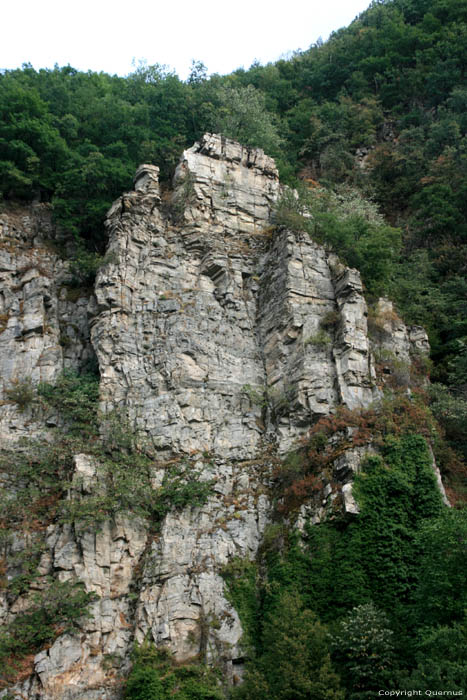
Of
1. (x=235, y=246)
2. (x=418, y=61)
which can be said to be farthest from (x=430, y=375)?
(x=418, y=61)

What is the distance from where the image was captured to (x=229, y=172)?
28.8m

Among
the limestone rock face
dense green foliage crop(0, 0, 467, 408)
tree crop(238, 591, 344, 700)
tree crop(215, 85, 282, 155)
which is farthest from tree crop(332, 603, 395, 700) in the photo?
tree crop(215, 85, 282, 155)

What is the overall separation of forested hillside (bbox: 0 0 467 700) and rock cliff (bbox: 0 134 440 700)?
2.75ft

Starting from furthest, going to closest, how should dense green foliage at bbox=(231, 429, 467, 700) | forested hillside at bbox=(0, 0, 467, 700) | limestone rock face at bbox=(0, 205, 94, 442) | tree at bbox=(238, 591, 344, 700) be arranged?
1. limestone rock face at bbox=(0, 205, 94, 442)
2. forested hillside at bbox=(0, 0, 467, 700)
3. dense green foliage at bbox=(231, 429, 467, 700)
4. tree at bbox=(238, 591, 344, 700)

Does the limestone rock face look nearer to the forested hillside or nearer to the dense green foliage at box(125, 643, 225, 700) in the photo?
the forested hillside

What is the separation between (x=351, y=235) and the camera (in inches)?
1028

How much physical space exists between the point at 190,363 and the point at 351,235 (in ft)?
27.7

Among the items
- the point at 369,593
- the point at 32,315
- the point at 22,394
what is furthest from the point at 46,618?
the point at 32,315

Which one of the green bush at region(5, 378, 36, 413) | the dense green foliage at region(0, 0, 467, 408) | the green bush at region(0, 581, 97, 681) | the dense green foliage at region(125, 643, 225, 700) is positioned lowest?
the dense green foliage at region(125, 643, 225, 700)

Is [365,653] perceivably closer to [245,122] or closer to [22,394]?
[22,394]

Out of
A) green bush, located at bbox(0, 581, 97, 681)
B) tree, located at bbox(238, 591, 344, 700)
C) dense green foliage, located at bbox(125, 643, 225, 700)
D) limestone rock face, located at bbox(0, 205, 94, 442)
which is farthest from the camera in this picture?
limestone rock face, located at bbox(0, 205, 94, 442)

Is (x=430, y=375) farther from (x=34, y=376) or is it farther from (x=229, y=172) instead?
(x=34, y=376)

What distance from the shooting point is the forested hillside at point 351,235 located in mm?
15539

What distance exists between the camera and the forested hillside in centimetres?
1554
